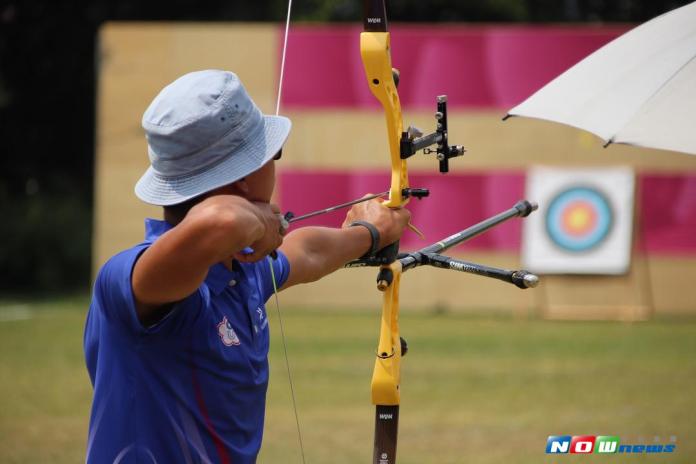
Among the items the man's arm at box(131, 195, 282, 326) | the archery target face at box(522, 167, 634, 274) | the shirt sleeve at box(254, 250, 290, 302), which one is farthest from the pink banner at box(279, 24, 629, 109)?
the man's arm at box(131, 195, 282, 326)

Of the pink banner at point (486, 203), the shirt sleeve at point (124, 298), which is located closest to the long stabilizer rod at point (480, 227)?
the shirt sleeve at point (124, 298)

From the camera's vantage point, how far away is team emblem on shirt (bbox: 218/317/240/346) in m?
2.07

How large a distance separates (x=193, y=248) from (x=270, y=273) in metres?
0.60

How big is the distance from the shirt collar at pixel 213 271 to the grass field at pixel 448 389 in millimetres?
3533

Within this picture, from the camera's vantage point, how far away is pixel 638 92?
3.60 m

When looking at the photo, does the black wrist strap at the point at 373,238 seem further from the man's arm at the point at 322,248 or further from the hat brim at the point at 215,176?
the hat brim at the point at 215,176

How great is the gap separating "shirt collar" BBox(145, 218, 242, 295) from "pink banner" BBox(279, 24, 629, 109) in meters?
10.6

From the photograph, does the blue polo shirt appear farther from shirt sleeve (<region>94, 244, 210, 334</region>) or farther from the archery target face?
the archery target face

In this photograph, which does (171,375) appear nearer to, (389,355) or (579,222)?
(389,355)

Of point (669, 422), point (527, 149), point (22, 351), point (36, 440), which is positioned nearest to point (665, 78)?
point (669, 422)

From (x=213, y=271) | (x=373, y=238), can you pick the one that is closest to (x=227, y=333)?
(x=213, y=271)

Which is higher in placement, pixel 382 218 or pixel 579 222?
pixel 382 218

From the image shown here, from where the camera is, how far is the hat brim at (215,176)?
6.49 feet

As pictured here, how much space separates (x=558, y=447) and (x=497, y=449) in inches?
34.8
